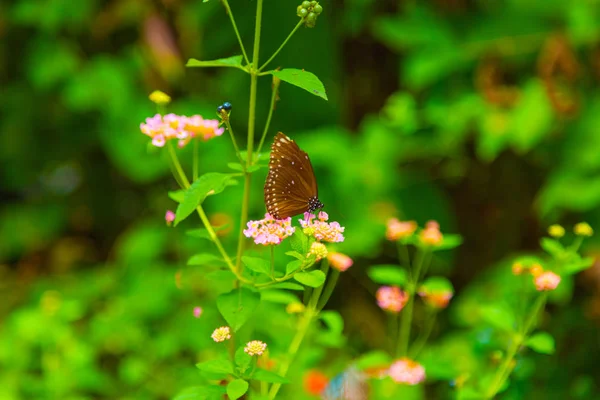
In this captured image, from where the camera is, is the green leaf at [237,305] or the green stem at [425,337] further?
the green stem at [425,337]

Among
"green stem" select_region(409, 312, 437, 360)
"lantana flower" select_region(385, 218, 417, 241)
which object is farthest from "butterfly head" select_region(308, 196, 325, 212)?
"green stem" select_region(409, 312, 437, 360)

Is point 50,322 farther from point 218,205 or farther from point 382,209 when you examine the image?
point 382,209

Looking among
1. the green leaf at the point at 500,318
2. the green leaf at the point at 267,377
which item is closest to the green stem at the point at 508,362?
the green leaf at the point at 500,318

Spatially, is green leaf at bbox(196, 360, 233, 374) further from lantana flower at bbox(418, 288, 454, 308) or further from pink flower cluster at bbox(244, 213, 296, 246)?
lantana flower at bbox(418, 288, 454, 308)

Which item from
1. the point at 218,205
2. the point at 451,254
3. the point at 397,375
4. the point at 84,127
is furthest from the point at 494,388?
the point at 84,127

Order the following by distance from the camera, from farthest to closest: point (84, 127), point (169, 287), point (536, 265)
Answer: point (84, 127) → point (169, 287) → point (536, 265)

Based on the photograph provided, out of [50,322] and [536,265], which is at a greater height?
[536,265]

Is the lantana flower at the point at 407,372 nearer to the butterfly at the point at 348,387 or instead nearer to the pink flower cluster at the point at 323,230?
the butterfly at the point at 348,387
